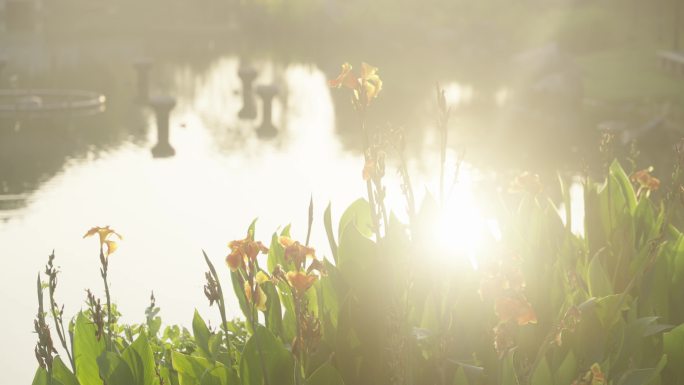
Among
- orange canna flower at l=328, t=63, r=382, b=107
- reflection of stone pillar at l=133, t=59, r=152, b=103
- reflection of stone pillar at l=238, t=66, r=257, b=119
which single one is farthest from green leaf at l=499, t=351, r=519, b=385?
reflection of stone pillar at l=133, t=59, r=152, b=103

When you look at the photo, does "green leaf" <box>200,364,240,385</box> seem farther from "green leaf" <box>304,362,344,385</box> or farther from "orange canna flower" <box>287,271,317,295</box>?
"orange canna flower" <box>287,271,317,295</box>

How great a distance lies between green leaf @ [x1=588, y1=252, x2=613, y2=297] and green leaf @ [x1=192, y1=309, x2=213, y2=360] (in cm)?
211

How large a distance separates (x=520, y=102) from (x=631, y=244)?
2461 cm

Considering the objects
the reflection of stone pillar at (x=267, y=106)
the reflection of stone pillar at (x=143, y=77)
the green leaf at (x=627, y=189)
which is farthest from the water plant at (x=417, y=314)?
the reflection of stone pillar at (x=143, y=77)

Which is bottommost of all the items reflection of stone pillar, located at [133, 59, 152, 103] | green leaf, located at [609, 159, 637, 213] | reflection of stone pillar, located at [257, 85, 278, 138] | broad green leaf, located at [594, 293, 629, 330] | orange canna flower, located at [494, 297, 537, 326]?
broad green leaf, located at [594, 293, 629, 330]

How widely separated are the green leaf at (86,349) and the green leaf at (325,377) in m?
1.07

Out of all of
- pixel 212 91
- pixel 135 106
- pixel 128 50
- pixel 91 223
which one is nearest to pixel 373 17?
pixel 128 50

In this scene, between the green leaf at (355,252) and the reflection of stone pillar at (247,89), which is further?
the reflection of stone pillar at (247,89)

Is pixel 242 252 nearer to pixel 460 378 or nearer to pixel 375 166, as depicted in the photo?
pixel 375 166

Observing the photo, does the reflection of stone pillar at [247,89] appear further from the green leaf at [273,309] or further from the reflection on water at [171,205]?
the green leaf at [273,309]

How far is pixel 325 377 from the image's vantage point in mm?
4793

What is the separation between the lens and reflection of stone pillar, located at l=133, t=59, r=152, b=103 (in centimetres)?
3089

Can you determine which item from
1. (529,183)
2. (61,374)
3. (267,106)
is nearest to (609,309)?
(529,183)

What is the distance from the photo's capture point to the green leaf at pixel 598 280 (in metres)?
5.66
